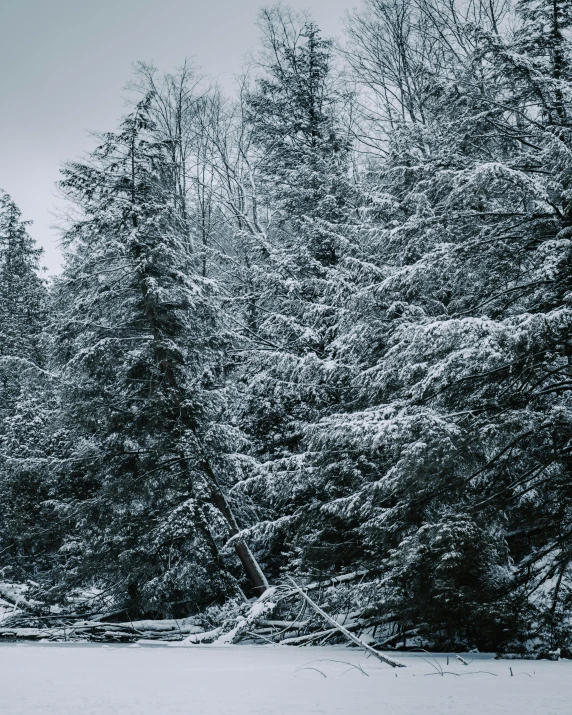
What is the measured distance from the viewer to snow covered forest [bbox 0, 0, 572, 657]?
6727 millimetres

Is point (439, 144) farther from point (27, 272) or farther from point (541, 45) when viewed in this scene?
point (27, 272)

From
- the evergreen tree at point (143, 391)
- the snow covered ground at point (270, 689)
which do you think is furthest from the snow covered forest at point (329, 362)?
the snow covered ground at point (270, 689)

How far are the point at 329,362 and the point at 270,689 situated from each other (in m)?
7.37

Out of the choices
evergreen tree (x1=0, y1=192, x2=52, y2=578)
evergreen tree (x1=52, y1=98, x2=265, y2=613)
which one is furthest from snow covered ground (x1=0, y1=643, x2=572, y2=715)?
evergreen tree (x1=0, y1=192, x2=52, y2=578)

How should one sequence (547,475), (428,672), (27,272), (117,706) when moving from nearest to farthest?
(117,706) < (428,672) < (547,475) < (27,272)

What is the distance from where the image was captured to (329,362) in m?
10.5

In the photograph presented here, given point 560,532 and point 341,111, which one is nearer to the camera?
point 560,532

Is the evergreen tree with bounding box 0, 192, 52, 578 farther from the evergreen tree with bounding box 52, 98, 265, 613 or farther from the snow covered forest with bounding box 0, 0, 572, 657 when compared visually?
the evergreen tree with bounding box 52, 98, 265, 613

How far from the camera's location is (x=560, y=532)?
20.7 feet

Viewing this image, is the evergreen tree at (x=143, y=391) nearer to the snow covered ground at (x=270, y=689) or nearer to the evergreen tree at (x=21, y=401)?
the evergreen tree at (x=21, y=401)

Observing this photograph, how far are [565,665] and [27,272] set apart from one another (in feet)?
95.6

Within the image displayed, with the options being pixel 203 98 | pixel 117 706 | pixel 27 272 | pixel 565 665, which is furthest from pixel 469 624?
pixel 27 272

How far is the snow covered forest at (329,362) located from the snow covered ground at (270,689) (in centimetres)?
219

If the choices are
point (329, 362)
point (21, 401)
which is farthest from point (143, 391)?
point (21, 401)
